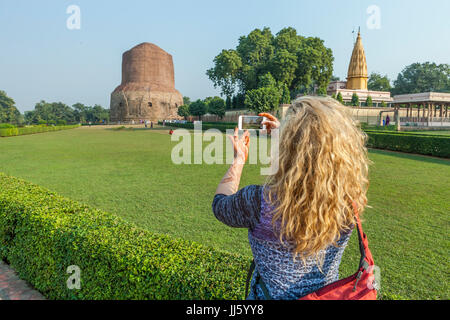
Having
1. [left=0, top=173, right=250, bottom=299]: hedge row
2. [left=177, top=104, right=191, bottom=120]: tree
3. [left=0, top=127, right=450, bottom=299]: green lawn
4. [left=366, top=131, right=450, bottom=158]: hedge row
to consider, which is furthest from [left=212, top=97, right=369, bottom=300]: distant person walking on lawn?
[left=177, top=104, right=191, bottom=120]: tree

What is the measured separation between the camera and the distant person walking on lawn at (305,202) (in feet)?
3.37

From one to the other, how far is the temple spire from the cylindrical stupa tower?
33920 millimetres

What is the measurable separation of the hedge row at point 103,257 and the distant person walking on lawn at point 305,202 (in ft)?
2.22

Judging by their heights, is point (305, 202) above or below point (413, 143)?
above

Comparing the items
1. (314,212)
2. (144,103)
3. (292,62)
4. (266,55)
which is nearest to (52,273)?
(314,212)

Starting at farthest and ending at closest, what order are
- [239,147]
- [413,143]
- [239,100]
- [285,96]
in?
[239,100] → [285,96] → [413,143] → [239,147]

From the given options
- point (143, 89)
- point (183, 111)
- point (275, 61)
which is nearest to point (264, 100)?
point (275, 61)

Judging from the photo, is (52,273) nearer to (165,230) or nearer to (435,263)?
(165,230)

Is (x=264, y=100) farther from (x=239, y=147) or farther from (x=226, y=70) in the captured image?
→ (x=239, y=147)

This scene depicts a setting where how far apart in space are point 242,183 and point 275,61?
28574 millimetres

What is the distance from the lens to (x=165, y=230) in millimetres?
4094

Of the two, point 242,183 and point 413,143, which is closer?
point 242,183

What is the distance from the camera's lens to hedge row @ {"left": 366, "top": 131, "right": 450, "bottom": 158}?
11125 millimetres

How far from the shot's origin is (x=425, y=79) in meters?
60.5
